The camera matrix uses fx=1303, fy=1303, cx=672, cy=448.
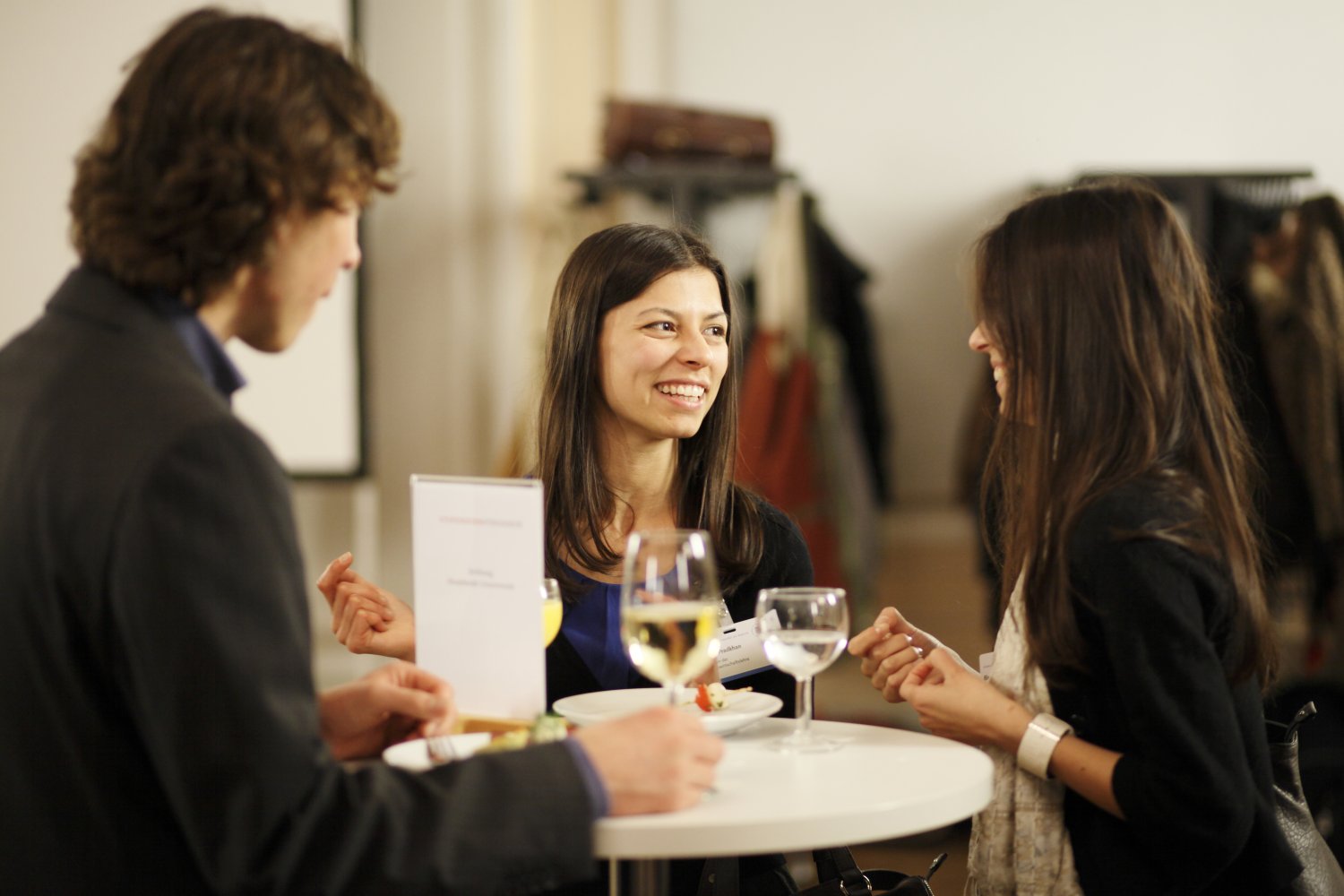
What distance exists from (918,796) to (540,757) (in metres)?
0.35

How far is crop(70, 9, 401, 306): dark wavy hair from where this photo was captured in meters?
1.07

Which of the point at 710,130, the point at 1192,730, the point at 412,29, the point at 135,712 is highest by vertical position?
the point at 412,29

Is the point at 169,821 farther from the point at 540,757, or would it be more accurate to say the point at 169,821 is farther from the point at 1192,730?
the point at 1192,730

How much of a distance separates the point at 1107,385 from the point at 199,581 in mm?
972

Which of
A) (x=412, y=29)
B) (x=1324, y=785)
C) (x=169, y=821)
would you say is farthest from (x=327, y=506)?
(x=169, y=821)

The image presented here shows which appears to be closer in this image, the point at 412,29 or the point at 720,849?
the point at 720,849

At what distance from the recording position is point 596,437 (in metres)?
1.99

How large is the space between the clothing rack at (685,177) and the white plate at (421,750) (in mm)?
2514

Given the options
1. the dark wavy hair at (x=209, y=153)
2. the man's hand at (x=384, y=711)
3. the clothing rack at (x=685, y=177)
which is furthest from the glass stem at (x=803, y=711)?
the clothing rack at (x=685, y=177)

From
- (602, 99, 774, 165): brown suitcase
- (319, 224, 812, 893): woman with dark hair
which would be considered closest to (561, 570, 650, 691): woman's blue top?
(319, 224, 812, 893): woman with dark hair

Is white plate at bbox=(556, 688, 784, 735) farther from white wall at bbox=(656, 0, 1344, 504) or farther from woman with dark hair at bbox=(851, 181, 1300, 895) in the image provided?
white wall at bbox=(656, 0, 1344, 504)

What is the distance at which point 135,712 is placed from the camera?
1.00 metres

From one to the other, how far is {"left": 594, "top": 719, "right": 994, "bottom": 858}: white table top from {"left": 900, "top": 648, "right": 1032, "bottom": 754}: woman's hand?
1.6 inches

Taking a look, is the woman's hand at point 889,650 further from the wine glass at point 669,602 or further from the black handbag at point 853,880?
the wine glass at point 669,602
